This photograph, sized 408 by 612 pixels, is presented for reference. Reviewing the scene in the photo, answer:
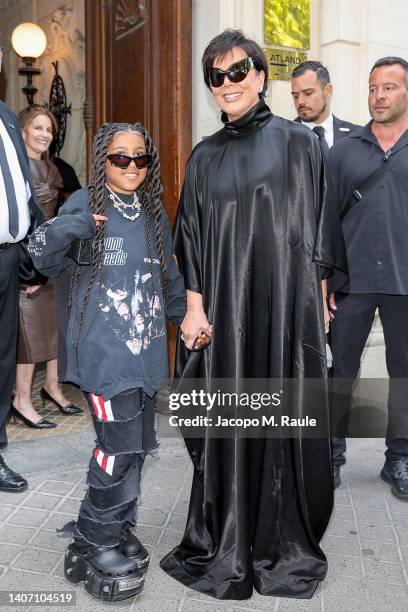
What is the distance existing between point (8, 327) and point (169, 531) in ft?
5.29

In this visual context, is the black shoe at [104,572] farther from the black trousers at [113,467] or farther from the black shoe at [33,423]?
the black shoe at [33,423]

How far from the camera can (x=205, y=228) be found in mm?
2832

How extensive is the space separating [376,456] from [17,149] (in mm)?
3065

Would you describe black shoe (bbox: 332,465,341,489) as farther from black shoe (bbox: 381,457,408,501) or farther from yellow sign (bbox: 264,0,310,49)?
yellow sign (bbox: 264,0,310,49)

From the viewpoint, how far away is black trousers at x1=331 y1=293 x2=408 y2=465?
13.1 feet

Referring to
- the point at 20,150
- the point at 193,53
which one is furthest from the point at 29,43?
the point at 20,150

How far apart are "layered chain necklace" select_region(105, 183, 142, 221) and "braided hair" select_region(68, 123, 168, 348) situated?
0.04 meters

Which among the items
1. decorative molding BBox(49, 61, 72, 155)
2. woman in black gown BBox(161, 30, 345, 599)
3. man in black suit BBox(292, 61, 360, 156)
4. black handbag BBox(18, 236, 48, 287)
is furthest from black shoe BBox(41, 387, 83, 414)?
decorative molding BBox(49, 61, 72, 155)

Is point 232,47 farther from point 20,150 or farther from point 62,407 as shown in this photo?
point 62,407

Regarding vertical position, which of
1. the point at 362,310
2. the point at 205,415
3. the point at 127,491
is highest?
the point at 362,310

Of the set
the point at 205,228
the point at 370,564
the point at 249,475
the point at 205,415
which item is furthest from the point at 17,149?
the point at 370,564

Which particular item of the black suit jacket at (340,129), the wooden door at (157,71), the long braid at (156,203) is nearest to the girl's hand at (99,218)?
the long braid at (156,203)

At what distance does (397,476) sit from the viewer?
3.96m

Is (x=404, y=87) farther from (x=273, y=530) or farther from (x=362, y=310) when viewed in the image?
(x=273, y=530)
